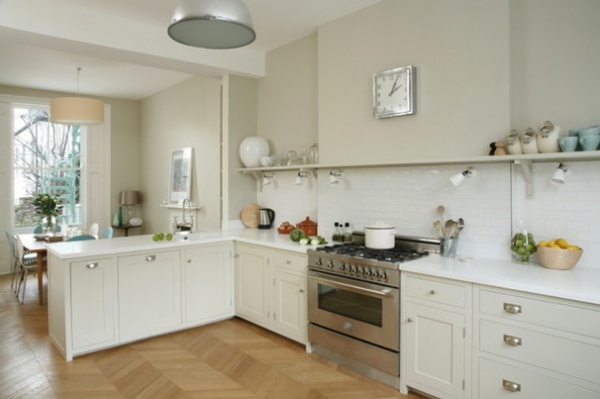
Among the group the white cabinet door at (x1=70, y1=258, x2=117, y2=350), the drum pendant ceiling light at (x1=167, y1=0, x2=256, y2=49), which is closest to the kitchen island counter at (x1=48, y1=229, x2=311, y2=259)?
the white cabinet door at (x1=70, y1=258, x2=117, y2=350)

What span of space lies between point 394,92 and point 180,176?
4152 mm

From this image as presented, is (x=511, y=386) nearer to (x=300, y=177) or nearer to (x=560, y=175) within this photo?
(x=560, y=175)

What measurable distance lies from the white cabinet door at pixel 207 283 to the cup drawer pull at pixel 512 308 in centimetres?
276

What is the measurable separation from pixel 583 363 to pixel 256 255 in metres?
2.74

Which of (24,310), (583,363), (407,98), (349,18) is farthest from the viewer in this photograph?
(24,310)

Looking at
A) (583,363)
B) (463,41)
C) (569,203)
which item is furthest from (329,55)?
(583,363)

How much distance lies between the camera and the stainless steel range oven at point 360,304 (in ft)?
9.43

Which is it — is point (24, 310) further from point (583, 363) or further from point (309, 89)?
point (583, 363)

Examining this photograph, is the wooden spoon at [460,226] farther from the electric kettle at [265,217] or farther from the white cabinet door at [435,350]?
the electric kettle at [265,217]

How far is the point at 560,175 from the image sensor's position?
99.9 inches

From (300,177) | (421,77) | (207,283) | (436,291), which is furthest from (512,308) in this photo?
(207,283)

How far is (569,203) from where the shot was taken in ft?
8.63

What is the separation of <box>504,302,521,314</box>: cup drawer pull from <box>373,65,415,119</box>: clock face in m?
1.63

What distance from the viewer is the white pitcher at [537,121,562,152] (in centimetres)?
252
